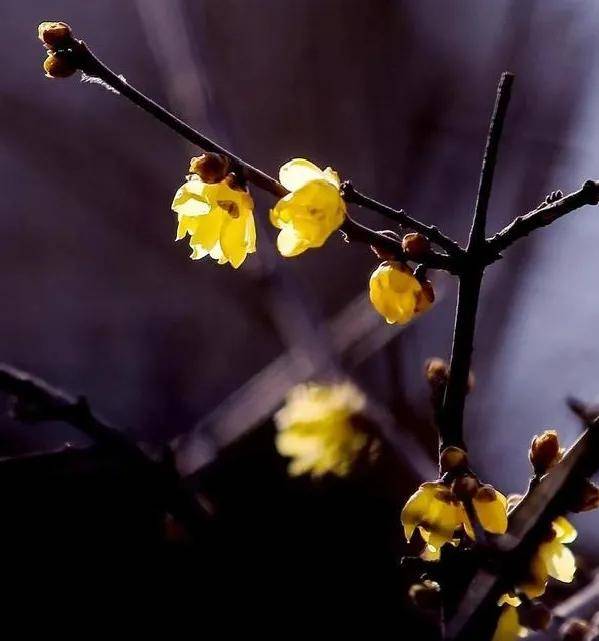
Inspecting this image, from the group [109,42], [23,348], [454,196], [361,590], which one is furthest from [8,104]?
[361,590]

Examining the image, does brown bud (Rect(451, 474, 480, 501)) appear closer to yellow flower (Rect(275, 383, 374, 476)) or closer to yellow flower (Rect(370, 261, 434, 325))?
yellow flower (Rect(370, 261, 434, 325))

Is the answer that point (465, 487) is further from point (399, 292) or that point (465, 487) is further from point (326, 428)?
point (326, 428)

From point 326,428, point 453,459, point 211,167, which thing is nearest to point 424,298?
point 453,459

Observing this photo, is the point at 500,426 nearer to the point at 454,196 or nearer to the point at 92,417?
the point at 454,196

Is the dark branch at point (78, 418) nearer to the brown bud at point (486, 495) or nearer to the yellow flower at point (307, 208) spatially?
the yellow flower at point (307, 208)

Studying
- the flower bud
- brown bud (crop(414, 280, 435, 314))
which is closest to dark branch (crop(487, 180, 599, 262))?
brown bud (crop(414, 280, 435, 314))
